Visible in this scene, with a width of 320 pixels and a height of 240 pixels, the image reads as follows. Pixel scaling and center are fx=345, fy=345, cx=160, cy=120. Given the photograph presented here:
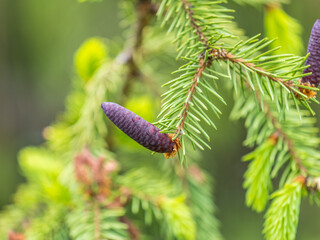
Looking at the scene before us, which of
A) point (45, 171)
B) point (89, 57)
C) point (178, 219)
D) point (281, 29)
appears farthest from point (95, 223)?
point (281, 29)

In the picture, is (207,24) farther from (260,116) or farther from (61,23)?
(61,23)

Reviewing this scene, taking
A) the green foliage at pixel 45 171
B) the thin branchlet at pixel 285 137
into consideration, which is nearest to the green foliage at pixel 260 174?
the thin branchlet at pixel 285 137

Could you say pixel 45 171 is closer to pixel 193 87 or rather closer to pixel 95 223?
pixel 95 223

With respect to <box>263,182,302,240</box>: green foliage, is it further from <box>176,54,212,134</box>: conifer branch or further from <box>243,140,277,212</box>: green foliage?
<box>176,54,212,134</box>: conifer branch

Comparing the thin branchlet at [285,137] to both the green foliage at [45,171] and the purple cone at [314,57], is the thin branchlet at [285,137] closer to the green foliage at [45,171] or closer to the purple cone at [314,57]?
the purple cone at [314,57]

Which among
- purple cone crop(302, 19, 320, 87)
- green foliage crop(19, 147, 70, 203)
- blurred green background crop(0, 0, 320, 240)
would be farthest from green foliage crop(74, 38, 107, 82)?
blurred green background crop(0, 0, 320, 240)
